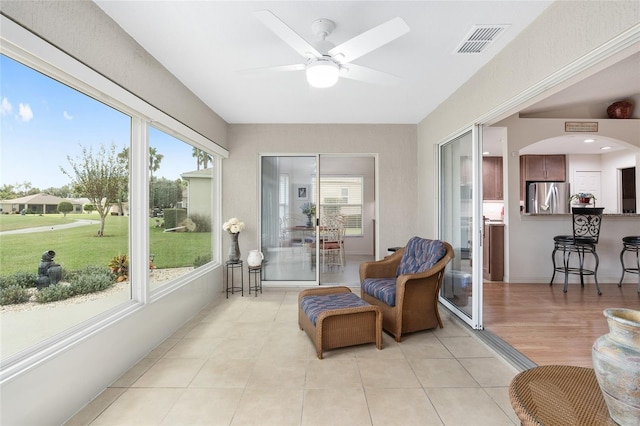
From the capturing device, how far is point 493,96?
259cm

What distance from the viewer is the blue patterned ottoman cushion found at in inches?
111

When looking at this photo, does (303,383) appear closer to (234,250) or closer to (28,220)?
(28,220)

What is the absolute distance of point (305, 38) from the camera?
7.60 ft

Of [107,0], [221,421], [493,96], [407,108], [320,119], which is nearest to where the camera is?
[221,421]

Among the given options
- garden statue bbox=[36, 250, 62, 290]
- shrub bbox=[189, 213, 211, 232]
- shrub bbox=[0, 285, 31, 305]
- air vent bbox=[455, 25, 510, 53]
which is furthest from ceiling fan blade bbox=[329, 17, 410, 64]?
shrub bbox=[189, 213, 211, 232]

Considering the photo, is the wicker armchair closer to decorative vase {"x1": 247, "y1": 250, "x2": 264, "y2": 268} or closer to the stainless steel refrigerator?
decorative vase {"x1": 247, "y1": 250, "x2": 264, "y2": 268}

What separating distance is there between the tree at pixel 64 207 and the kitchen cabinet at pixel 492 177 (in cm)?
739

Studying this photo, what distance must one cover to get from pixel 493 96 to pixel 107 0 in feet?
9.89

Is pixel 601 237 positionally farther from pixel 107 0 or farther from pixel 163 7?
pixel 107 0

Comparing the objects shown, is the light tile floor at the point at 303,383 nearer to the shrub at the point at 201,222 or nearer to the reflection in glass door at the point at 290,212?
the shrub at the point at 201,222

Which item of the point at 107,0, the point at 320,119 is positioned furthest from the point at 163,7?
the point at 320,119

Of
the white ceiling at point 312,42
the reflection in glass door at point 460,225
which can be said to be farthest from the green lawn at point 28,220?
the reflection in glass door at point 460,225

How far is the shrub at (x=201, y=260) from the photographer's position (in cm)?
388

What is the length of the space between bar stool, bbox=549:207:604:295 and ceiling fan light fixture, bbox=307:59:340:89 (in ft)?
14.3
